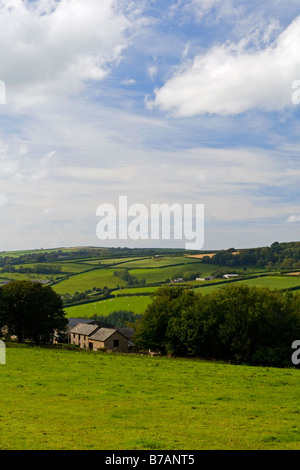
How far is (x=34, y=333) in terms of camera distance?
59062mm

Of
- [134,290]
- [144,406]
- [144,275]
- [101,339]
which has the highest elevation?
[144,406]

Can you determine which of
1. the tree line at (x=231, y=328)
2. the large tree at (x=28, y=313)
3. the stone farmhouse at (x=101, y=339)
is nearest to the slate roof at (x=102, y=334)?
the stone farmhouse at (x=101, y=339)

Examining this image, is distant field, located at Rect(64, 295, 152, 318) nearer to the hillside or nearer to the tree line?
the hillside

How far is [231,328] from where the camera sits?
173ft

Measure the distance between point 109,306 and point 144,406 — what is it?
98427mm

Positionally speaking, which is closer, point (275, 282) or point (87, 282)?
point (275, 282)

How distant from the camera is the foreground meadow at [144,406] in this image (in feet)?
48.7

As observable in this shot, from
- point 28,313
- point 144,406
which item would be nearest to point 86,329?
point 28,313

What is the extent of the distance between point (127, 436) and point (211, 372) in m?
21.5

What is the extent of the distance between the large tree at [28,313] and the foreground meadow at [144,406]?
21.3m

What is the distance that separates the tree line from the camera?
51750 mm

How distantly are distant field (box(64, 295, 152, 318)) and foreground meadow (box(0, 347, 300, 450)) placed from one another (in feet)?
245

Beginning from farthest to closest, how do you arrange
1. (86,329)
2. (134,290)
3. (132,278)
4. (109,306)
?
(132,278), (134,290), (109,306), (86,329)

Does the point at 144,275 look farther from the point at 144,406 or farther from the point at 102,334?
the point at 144,406
